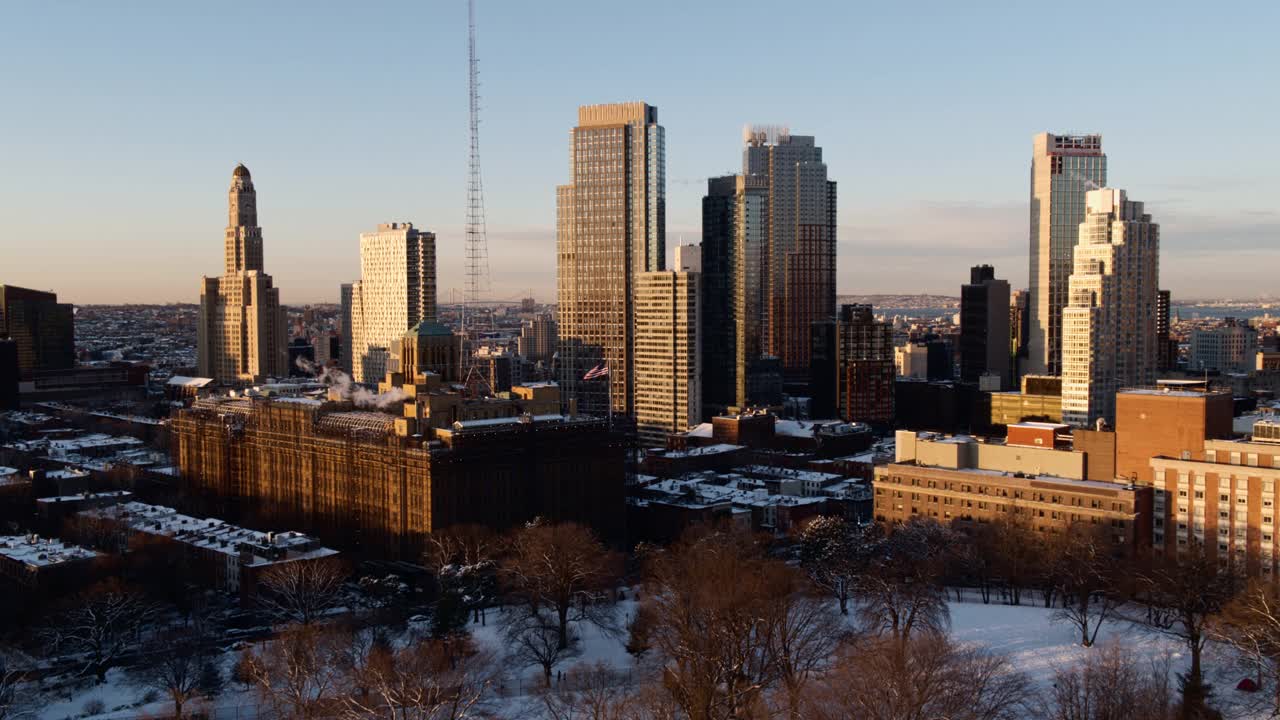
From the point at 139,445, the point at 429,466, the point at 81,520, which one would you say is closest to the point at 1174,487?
the point at 429,466

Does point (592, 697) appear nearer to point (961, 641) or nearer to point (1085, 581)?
point (961, 641)

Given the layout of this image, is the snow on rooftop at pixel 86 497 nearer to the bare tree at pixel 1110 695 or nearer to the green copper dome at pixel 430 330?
the green copper dome at pixel 430 330

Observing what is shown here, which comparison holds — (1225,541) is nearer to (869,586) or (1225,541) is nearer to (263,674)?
(869,586)

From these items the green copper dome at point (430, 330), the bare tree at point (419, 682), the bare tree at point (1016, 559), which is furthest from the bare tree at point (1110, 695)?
the green copper dome at point (430, 330)

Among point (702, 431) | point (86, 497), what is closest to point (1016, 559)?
point (86, 497)

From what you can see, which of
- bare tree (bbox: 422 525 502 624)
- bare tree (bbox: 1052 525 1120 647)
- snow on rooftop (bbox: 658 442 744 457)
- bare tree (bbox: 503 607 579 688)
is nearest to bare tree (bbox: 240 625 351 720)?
bare tree (bbox: 503 607 579 688)

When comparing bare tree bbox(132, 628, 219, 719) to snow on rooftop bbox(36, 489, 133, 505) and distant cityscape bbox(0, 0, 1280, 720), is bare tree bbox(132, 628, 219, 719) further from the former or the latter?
snow on rooftop bbox(36, 489, 133, 505)
